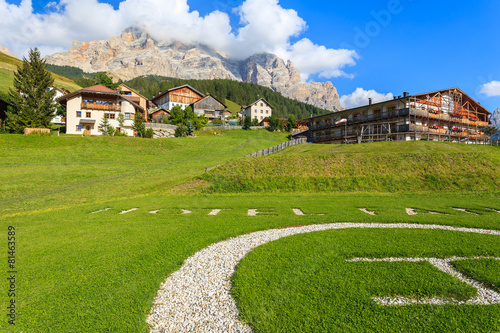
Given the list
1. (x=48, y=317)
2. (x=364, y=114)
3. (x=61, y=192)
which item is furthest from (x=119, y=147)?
(x=364, y=114)

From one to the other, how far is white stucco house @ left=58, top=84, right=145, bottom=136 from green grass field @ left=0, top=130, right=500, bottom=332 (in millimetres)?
39273

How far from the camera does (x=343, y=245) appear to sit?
8.92m


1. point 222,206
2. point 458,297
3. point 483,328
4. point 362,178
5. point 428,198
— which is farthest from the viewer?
point 362,178

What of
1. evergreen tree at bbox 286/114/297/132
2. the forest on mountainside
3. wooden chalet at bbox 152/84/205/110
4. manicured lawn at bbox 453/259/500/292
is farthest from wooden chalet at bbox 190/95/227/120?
manicured lawn at bbox 453/259/500/292

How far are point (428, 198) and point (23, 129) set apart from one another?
58001mm

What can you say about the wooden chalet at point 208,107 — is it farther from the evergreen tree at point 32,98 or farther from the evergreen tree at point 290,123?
the evergreen tree at point 32,98

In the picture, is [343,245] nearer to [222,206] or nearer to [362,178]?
[222,206]

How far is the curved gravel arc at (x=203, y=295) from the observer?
4.98m

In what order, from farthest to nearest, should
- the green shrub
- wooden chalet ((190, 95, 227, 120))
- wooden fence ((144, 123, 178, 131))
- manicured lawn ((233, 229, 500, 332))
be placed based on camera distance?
wooden chalet ((190, 95, 227, 120)), wooden fence ((144, 123, 178, 131)), the green shrub, manicured lawn ((233, 229, 500, 332))

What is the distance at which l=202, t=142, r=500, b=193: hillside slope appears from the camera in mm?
22781

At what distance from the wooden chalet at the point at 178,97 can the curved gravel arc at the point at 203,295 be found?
295 feet

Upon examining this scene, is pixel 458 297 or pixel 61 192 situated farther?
pixel 61 192

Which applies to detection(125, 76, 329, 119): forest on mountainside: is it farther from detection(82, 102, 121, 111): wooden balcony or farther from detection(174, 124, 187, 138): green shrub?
detection(82, 102, 121, 111): wooden balcony

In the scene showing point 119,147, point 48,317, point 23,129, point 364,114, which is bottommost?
point 48,317
